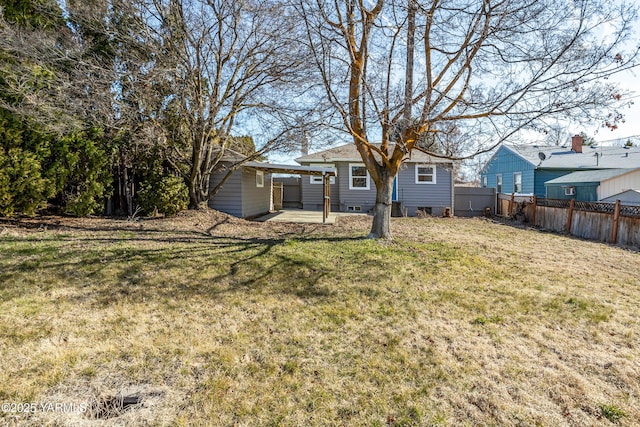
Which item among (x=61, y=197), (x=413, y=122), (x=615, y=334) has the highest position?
(x=413, y=122)

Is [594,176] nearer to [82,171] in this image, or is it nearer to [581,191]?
[581,191]

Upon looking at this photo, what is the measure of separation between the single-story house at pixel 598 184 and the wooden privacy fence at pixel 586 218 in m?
2.53

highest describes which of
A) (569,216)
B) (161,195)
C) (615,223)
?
(161,195)

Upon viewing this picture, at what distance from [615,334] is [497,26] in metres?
5.19

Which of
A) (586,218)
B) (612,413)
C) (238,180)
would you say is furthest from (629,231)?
(238,180)

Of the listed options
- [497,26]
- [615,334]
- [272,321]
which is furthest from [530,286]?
[497,26]

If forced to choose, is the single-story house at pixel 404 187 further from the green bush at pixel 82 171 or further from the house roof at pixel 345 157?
the green bush at pixel 82 171

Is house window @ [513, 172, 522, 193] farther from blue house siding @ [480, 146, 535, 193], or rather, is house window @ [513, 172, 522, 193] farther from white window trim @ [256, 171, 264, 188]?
white window trim @ [256, 171, 264, 188]

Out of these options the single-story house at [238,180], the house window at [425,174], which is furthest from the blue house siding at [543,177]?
the single-story house at [238,180]

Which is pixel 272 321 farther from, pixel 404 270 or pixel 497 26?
pixel 497 26

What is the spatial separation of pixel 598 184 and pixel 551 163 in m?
4.77

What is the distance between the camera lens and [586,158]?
18828mm

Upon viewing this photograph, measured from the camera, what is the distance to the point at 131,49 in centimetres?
884

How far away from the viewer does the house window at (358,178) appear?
1594cm
